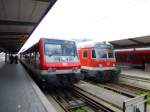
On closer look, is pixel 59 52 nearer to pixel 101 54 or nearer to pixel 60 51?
pixel 60 51

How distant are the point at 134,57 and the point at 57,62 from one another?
1556cm

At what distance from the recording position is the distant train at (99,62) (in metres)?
12.1

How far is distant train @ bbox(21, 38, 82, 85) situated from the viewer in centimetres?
861

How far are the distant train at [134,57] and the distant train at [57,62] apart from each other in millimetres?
12407

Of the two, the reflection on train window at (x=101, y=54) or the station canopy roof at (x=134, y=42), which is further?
the station canopy roof at (x=134, y=42)

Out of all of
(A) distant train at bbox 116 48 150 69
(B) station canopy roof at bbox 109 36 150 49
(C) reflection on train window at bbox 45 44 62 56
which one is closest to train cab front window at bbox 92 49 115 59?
(C) reflection on train window at bbox 45 44 62 56

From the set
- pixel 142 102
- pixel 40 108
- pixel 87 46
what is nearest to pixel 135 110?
pixel 142 102

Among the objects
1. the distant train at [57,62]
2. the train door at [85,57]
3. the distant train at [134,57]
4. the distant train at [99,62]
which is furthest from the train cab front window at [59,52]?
the distant train at [134,57]

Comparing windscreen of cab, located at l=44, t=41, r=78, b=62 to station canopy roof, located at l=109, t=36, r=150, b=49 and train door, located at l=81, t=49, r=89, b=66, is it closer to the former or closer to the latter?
train door, located at l=81, t=49, r=89, b=66

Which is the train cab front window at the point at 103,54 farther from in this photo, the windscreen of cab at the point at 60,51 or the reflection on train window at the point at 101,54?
the windscreen of cab at the point at 60,51

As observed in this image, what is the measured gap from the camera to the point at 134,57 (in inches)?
863

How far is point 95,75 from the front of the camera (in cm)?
1198

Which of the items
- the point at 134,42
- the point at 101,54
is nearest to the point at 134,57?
the point at 134,42

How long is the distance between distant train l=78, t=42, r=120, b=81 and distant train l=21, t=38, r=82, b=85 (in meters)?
2.76
